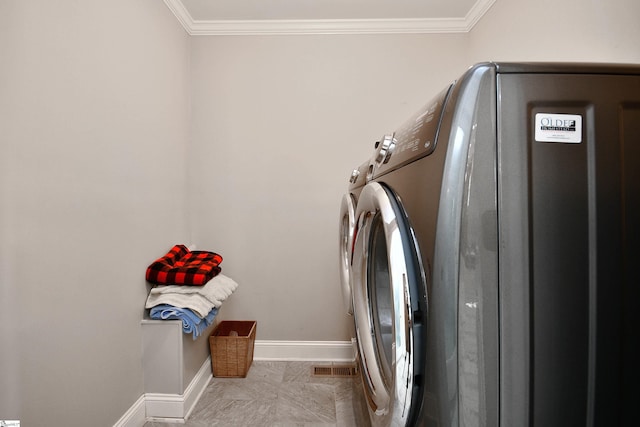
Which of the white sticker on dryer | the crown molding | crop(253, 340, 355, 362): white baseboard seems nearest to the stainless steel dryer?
the white sticker on dryer

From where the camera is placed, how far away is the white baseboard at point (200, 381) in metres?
1.59

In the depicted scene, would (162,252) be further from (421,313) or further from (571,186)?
(571,186)

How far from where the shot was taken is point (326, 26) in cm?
222

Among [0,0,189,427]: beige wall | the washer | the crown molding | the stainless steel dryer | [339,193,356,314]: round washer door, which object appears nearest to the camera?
the stainless steel dryer

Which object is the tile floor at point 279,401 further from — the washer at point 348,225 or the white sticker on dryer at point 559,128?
the white sticker on dryer at point 559,128

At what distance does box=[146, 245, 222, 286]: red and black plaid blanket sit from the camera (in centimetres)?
167

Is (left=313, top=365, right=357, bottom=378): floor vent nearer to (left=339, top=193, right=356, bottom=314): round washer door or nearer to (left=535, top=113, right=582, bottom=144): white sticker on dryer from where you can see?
(left=339, top=193, right=356, bottom=314): round washer door

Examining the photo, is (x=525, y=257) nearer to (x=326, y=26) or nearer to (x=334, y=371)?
(x=334, y=371)

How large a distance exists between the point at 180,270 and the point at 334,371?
1.19 metres

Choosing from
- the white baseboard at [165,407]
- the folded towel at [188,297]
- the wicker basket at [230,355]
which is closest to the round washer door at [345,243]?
the folded towel at [188,297]

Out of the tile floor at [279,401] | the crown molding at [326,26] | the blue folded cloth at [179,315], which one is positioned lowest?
the tile floor at [279,401]

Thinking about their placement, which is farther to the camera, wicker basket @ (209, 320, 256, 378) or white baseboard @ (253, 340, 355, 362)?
white baseboard @ (253, 340, 355, 362)

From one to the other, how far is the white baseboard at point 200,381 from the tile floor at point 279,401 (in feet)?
0.12

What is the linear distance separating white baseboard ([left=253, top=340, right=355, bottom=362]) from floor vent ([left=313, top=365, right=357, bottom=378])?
110mm
